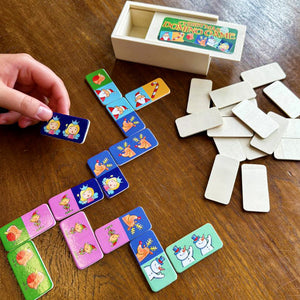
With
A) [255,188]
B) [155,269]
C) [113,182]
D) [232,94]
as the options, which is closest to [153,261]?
[155,269]

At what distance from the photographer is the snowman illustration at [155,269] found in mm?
755

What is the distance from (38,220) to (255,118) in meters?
0.70

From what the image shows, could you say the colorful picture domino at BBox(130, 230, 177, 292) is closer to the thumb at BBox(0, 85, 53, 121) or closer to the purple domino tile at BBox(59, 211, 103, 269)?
the purple domino tile at BBox(59, 211, 103, 269)

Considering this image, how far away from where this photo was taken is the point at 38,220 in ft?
2.71

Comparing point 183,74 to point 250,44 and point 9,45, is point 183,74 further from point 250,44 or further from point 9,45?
point 9,45

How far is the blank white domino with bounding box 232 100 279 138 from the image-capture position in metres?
0.89

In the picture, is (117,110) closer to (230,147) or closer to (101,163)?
(101,163)

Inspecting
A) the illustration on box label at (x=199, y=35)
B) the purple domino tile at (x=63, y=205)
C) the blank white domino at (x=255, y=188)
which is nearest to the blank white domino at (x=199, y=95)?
the illustration on box label at (x=199, y=35)

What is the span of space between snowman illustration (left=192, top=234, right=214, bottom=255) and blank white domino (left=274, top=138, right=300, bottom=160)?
317 mm

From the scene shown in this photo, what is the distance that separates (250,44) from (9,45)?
859 millimetres

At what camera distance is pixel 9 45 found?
42.6 inches

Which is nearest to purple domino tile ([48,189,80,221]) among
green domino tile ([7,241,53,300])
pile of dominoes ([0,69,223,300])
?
pile of dominoes ([0,69,223,300])

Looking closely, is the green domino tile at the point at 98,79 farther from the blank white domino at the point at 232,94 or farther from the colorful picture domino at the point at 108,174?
the blank white domino at the point at 232,94

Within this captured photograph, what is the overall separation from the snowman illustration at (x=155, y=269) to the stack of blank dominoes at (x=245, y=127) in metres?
0.22
